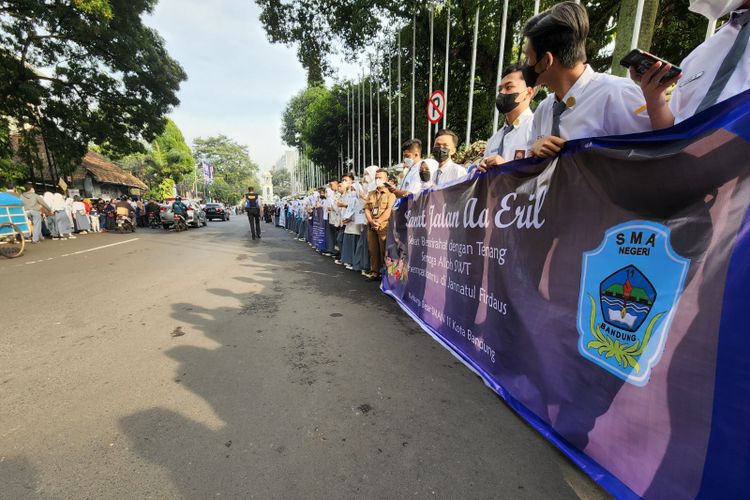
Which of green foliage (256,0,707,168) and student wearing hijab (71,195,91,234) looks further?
student wearing hijab (71,195,91,234)

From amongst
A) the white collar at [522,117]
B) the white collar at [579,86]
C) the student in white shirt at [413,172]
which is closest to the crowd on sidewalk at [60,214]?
the student in white shirt at [413,172]

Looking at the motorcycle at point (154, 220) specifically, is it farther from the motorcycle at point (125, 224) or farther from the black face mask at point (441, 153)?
the black face mask at point (441, 153)

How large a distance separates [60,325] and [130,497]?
3124mm

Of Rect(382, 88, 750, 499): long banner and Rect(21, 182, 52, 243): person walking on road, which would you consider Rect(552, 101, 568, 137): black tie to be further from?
Rect(21, 182, 52, 243): person walking on road

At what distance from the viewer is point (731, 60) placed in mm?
1412

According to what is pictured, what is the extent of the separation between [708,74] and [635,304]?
3.45ft

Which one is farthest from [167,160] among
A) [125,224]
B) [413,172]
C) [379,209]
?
[413,172]

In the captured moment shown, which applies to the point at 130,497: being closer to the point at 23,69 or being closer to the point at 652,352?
the point at 652,352

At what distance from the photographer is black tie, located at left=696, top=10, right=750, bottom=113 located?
54.7 inches

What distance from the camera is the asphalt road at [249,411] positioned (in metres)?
1.62

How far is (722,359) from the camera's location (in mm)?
1175

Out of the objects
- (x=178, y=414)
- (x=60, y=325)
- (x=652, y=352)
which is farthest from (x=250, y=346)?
(x=652, y=352)

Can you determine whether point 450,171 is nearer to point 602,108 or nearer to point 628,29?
point 602,108

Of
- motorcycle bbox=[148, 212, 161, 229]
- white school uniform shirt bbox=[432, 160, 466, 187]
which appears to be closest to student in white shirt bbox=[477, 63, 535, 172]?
white school uniform shirt bbox=[432, 160, 466, 187]
